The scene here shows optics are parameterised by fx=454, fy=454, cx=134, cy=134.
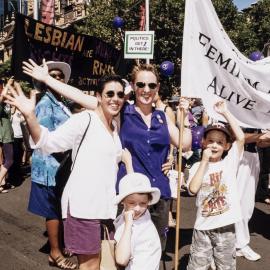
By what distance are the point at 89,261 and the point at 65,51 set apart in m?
2.86

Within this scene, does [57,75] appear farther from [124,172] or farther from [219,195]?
[219,195]

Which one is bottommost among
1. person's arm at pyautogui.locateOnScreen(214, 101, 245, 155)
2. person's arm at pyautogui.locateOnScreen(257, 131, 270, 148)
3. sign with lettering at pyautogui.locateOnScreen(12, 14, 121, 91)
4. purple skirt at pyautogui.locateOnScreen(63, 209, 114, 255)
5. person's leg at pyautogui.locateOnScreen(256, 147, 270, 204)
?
person's leg at pyautogui.locateOnScreen(256, 147, 270, 204)

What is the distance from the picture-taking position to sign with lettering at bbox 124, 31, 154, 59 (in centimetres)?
820

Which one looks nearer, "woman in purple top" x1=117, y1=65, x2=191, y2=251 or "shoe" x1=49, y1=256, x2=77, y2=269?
"woman in purple top" x1=117, y1=65, x2=191, y2=251

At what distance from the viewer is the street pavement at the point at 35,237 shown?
15.6ft

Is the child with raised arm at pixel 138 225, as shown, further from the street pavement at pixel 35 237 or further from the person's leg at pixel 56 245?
the person's leg at pixel 56 245

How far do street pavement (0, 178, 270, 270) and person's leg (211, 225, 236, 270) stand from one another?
1.48 feet

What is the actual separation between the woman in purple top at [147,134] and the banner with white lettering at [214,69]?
1.22ft

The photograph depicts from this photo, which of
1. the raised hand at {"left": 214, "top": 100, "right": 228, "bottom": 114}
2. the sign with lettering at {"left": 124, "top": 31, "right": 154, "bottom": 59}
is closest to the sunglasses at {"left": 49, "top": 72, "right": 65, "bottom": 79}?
the raised hand at {"left": 214, "top": 100, "right": 228, "bottom": 114}

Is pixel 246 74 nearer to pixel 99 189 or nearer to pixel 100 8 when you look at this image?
pixel 99 189

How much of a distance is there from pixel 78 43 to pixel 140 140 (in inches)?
91.4

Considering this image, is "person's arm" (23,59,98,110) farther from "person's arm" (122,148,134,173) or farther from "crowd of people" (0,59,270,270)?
"person's arm" (122,148,134,173)

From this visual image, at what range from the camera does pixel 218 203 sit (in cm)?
365

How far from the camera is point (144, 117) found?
3539 millimetres
